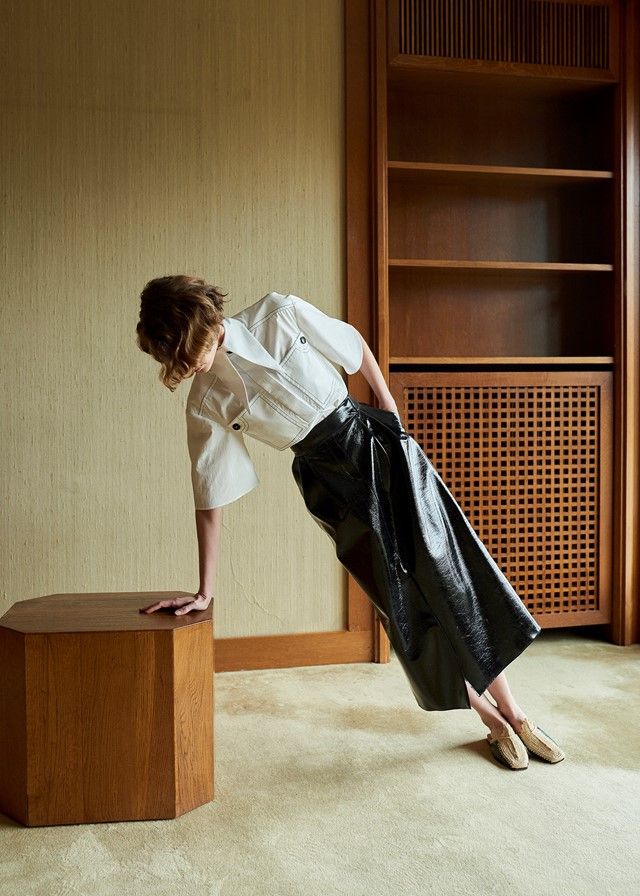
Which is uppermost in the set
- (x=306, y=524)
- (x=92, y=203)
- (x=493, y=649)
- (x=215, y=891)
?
(x=92, y=203)

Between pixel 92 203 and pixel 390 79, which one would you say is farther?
pixel 390 79

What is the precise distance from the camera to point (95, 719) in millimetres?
1901

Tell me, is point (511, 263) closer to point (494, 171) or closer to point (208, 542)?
point (494, 171)

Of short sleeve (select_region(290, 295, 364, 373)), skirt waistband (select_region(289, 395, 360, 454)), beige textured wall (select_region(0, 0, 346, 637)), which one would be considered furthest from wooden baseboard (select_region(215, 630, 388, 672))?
short sleeve (select_region(290, 295, 364, 373))

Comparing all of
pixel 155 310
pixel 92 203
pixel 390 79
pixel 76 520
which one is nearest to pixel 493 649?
pixel 155 310

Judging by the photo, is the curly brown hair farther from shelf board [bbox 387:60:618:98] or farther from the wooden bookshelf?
shelf board [bbox 387:60:618:98]

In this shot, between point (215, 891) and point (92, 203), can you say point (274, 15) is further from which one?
point (215, 891)

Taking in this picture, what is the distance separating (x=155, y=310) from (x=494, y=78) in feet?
6.59

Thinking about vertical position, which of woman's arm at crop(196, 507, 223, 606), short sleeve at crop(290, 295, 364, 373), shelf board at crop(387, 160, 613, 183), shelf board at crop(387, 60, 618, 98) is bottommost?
woman's arm at crop(196, 507, 223, 606)

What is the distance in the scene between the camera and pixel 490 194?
3.47 meters

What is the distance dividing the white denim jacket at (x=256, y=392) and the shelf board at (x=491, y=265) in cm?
105

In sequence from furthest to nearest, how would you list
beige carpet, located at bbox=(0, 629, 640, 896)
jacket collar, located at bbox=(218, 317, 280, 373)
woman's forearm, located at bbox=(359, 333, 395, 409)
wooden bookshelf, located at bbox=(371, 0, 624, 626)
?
wooden bookshelf, located at bbox=(371, 0, 624, 626) < woman's forearm, located at bbox=(359, 333, 395, 409) < jacket collar, located at bbox=(218, 317, 280, 373) < beige carpet, located at bbox=(0, 629, 640, 896)

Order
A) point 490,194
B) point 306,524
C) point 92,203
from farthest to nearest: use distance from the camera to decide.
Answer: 1. point 490,194
2. point 306,524
3. point 92,203

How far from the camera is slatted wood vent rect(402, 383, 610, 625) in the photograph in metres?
3.21
